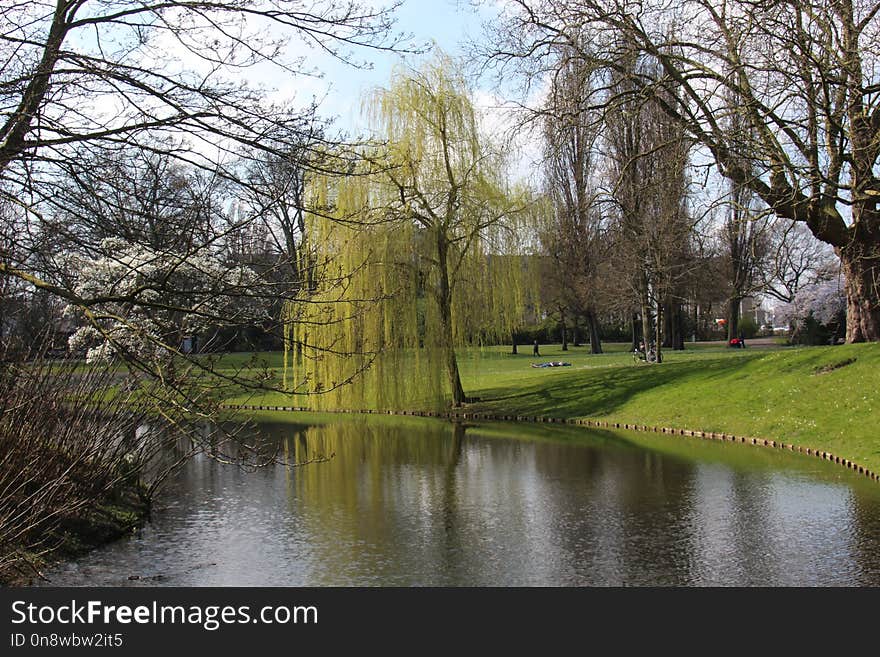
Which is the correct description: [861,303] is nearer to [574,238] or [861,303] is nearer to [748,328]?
[574,238]

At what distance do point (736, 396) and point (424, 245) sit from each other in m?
6.49

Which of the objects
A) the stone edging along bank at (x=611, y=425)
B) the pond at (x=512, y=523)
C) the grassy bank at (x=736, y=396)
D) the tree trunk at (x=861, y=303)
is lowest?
the pond at (x=512, y=523)

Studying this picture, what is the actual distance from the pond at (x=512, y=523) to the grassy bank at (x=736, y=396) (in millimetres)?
923

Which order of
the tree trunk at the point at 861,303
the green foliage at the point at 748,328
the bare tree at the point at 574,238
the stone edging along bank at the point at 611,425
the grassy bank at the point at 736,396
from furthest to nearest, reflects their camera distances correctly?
the green foliage at the point at 748,328
the bare tree at the point at 574,238
the tree trunk at the point at 861,303
the grassy bank at the point at 736,396
the stone edging along bank at the point at 611,425

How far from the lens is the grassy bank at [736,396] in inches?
496

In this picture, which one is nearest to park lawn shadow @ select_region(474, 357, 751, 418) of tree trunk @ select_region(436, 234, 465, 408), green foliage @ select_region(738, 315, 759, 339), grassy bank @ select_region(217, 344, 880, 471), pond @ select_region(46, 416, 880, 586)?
grassy bank @ select_region(217, 344, 880, 471)

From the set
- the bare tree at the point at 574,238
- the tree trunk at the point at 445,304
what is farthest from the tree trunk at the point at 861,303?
the bare tree at the point at 574,238

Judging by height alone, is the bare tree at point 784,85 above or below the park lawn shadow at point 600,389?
above

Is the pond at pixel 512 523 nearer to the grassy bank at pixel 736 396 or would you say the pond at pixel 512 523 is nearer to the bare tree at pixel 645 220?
the grassy bank at pixel 736 396

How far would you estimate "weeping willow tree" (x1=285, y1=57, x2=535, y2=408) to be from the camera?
55.0 ft

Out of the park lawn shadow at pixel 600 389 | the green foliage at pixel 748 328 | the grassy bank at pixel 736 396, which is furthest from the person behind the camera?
the green foliage at pixel 748 328
